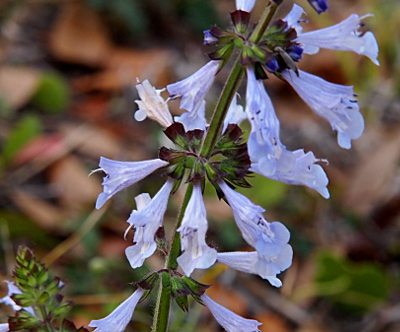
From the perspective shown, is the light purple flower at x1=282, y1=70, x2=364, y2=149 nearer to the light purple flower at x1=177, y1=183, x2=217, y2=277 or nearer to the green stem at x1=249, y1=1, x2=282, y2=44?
the green stem at x1=249, y1=1, x2=282, y2=44

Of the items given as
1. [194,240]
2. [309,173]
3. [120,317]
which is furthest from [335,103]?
[120,317]

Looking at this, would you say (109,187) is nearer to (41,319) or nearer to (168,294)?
(168,294)

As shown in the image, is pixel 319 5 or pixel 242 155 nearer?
pixel 319 5

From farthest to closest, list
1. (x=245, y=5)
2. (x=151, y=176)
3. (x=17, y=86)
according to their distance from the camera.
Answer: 1. (x=17, y=86)
2. (x=151, y=176)
3. (x=245, y=5)

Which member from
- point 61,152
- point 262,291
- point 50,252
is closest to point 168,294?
point 50,252

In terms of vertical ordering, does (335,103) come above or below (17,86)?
above

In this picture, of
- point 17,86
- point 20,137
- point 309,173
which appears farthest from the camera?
point 17,86

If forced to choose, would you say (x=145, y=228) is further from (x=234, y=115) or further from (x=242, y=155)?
(x=234, y=115)

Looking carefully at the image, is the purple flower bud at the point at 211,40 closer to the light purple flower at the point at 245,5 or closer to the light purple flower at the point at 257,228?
the light purple flower at the point at 245,5
